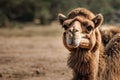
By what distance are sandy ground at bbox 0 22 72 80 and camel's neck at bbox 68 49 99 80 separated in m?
0.75

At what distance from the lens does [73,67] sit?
7082mm

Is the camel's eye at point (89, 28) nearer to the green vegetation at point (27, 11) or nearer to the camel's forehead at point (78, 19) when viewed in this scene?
the camel's forehead at point (78, 19)

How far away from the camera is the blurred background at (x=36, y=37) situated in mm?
11417

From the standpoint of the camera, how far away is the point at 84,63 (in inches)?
276

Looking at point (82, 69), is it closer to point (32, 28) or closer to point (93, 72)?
point (93, 72)

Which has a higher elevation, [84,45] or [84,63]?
[84,45]

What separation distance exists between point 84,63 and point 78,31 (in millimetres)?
538

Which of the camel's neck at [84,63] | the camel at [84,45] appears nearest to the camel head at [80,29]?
the camel at [84,45]

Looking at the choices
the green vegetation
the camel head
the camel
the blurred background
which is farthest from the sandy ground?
the green vegetation

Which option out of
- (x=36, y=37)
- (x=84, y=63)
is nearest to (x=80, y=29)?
(x=84, y=63)

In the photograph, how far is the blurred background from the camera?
1142 centimetres

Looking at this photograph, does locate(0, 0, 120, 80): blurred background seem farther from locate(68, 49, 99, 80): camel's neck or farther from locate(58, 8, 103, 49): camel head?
locate(58, 8, 103, 49): camel head

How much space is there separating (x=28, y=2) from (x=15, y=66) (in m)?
16.6

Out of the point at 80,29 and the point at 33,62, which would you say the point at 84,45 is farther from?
the point at 33,62
